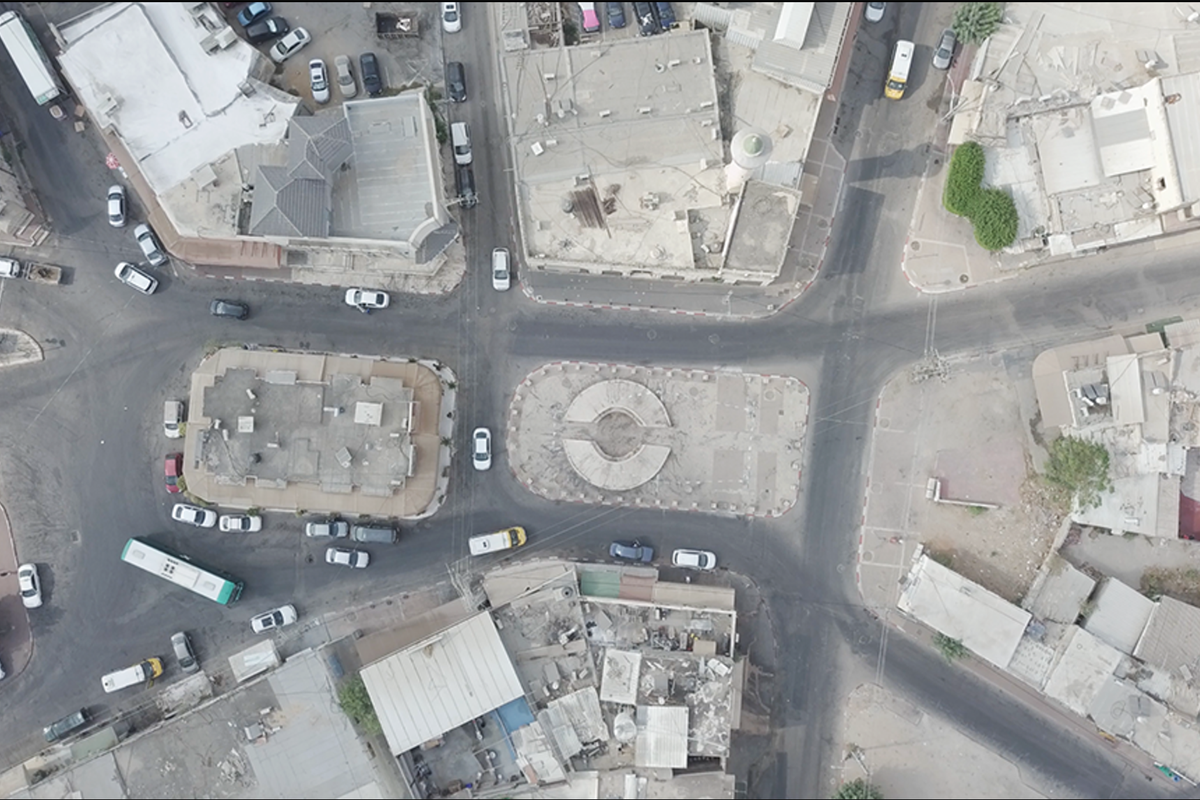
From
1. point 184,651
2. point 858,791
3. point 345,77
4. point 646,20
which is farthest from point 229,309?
point 858,791

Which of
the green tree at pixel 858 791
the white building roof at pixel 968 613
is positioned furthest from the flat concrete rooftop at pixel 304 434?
the green tree at pixel 858 791

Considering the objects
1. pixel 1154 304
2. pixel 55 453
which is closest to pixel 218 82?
pixel 55 453

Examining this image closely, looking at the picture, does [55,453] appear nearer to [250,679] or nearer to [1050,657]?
[250,679]

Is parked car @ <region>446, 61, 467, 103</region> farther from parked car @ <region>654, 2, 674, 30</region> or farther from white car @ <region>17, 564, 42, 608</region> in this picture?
white car @ <region>17, 564, 42, 608</region>

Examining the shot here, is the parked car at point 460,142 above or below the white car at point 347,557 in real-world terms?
above

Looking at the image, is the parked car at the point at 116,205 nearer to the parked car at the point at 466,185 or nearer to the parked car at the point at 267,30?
the parked car at the point at 267,30

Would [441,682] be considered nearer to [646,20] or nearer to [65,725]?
[65,725]
